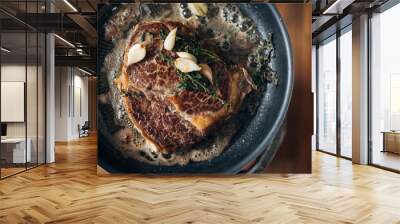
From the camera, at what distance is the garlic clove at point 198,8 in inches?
237

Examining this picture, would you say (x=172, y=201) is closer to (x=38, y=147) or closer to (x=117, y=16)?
(x=117, y=16)

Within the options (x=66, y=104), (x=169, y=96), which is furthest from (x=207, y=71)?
(x=66, y=104)

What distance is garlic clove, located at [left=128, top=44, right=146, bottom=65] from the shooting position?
594cm

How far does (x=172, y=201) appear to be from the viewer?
4406 millimetres

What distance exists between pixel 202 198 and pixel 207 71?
7.06 ft

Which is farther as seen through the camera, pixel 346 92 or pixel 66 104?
pixel 66 104

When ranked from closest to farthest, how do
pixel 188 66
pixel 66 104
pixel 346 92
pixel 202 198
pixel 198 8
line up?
pixel 202 198 → pixel 188 66 → pixel 198 8 → pixel 346 92 → pixel 66 104

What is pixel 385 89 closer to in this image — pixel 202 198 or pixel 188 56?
pixel 188 56

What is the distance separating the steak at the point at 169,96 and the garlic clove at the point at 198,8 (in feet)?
0.98

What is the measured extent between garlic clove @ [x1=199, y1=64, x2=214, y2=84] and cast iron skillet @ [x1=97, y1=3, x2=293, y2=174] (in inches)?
36.1

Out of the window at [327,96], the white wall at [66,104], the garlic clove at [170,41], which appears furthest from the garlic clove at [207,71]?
the white wall at [66,104]

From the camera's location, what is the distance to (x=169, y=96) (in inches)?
233

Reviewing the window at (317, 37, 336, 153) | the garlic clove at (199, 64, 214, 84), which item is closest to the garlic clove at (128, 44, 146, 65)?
the garlic clove at (199, 64, 214, 84)

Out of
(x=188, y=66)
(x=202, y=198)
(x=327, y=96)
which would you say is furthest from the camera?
(x=327, y=96)
